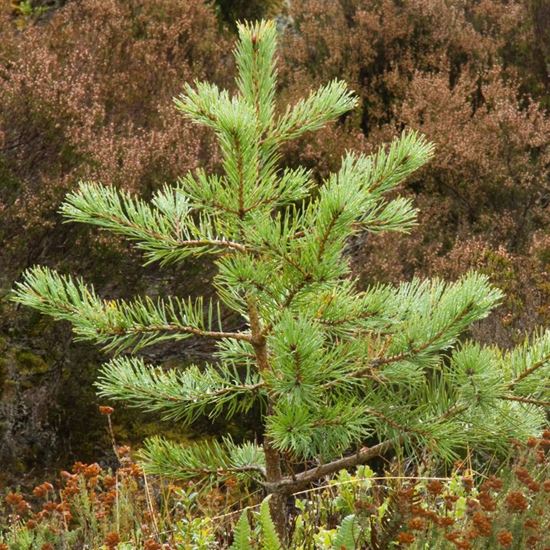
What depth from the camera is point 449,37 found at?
8.55 metres

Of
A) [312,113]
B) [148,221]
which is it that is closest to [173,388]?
[148,221]

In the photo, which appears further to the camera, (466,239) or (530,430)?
(466,239)

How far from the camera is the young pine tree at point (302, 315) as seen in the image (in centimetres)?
208

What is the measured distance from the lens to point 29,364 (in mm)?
4973

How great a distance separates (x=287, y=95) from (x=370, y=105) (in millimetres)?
1043

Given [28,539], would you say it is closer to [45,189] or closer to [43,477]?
[43,477]

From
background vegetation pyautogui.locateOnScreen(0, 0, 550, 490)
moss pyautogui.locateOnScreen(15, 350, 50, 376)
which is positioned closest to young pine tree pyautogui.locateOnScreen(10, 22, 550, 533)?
background vegetation pyautogui.locateOnScreen(0, 0, 550, 490)

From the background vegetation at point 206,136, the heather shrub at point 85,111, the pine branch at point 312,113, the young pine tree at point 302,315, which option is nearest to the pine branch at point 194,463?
the young pine tree at point 302,315

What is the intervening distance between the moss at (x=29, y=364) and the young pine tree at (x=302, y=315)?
2633 millimetres

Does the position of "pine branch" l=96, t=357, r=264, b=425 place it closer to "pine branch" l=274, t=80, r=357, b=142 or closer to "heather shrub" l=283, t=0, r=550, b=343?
"pine branch" l=274, t=80, r=357, b=142

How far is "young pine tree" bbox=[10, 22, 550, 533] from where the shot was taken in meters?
2.08

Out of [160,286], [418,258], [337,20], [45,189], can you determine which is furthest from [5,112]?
[337,20]

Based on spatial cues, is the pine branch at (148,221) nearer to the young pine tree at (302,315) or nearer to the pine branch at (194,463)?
the young pine tree at (302,315)

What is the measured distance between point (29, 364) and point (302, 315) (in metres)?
3.20
